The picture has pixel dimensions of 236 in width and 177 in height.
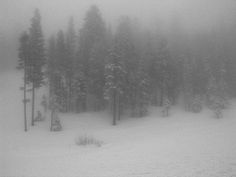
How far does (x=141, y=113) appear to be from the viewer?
1028 inches

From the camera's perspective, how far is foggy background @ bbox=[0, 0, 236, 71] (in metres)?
23.8

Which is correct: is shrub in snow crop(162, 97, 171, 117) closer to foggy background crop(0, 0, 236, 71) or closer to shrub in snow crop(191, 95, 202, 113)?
shrub in snow crop(191, 95, 202, 113)

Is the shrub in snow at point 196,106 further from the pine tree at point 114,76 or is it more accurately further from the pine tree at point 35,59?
the pine tree at point 35,59

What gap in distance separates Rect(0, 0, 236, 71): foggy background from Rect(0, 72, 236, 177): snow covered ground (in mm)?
10678

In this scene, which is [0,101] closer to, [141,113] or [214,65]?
[141,113]

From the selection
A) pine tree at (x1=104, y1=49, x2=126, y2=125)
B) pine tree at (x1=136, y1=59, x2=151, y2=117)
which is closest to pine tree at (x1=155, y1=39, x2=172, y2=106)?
pine tree at (x1=136, y1=59, x2=151, y2=117)

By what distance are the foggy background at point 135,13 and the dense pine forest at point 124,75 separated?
2205 mm

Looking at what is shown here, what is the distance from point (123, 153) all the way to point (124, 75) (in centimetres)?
1391

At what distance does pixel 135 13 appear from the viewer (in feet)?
125

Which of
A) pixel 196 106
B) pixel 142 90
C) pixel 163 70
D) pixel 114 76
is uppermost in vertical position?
pixel 163 70

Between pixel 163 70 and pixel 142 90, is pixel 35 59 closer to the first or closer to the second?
pixel 142 90

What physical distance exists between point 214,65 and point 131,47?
1283 cm

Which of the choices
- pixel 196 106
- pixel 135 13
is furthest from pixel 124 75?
pixel 135 13

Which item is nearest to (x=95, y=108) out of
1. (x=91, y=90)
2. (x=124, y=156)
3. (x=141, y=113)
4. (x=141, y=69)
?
(x=91, y=90)
